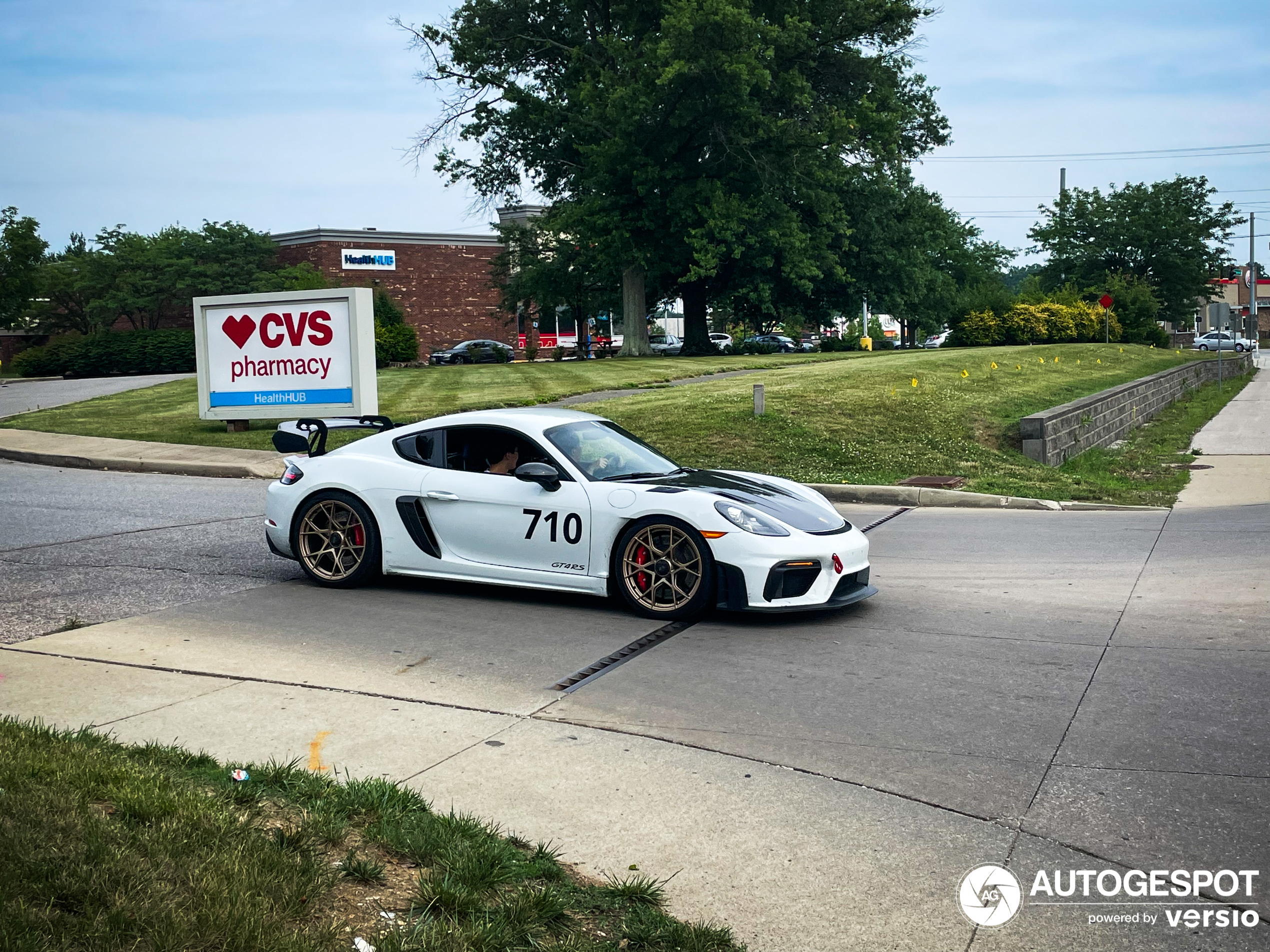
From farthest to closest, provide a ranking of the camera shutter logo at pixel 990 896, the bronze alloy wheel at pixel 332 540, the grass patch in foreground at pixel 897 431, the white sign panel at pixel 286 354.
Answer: the white sign panel at pixel 286 354 → the grass patch in foreground at pixel 897 431 → the bronze alloy wheel at pixel 332 540 → the camera shutter logo at pixel 990 896

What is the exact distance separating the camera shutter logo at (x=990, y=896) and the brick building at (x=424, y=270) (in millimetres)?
59732

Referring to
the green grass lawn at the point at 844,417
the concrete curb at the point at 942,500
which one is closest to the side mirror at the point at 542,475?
the concrete curb at the point at 942,500

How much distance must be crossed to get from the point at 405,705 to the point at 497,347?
51.7 meters

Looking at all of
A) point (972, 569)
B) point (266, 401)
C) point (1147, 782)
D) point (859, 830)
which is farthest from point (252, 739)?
point (266, 401)

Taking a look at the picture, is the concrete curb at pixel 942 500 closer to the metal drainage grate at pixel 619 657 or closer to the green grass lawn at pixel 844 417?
the green grass lawn at pixel 844 417

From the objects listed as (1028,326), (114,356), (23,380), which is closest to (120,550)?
(114,356)

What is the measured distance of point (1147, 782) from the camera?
4.76m

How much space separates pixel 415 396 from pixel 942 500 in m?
14.2

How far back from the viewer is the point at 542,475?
7883 millimetres

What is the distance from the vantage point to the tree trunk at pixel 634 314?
47250 mm

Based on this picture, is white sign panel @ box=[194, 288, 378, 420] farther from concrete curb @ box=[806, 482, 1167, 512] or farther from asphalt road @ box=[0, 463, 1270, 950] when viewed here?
concrete curb @ box=[806, 482, 1167, 512]

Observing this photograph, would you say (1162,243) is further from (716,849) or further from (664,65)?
(716,849)

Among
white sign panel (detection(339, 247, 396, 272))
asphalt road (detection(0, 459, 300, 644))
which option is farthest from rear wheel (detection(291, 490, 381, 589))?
white sign panel (detection(339, 247, 396, 272))

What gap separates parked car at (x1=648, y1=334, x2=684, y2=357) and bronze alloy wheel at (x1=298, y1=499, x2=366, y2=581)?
1646 inches
